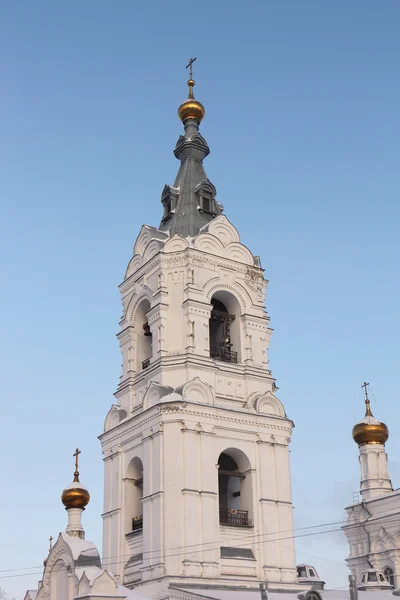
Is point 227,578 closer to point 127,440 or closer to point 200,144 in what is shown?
point 127,440

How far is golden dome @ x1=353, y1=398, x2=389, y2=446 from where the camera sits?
104ft

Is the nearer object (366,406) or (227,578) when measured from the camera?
(227,578)

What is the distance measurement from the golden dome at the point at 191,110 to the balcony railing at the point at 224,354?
7.71 m

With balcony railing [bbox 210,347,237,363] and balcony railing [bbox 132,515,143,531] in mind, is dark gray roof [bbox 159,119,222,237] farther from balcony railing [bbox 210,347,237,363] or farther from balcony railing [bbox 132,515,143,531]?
balcony railing [bbox 132,515,143,531]

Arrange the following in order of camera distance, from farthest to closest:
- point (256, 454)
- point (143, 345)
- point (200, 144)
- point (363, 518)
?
1. point (363, 518)
2. point (200, 144)
3. point (143, 345)
4. point (256, 454)

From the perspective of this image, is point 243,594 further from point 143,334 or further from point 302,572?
point 143,334

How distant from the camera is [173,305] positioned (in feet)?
75.5

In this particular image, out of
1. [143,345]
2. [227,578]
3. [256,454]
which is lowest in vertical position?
[227,578]

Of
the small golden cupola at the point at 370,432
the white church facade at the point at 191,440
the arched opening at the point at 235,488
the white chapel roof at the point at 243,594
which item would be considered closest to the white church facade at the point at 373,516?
the small golden cupola at the point at 370,432

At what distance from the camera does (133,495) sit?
73.9ft

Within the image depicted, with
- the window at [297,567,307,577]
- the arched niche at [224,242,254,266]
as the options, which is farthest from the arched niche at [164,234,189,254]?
the window at [297,567,307,577]

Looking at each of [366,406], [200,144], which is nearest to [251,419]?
[200,144]

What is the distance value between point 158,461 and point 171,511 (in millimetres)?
1204

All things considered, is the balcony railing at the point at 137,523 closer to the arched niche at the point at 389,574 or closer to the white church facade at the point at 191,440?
the white church facade at the point at 191,440
